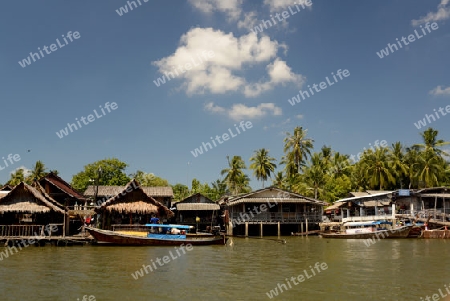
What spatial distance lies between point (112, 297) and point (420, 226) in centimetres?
3344

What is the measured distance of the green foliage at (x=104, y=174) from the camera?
61938mm

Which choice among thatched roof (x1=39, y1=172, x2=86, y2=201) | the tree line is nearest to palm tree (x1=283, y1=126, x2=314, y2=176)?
the tree line

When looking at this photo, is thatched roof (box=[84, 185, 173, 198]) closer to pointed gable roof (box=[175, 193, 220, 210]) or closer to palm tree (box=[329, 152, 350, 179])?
pointed gable roof (box=[175, 193, 220, 210])

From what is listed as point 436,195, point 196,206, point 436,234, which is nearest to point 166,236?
point 196,206

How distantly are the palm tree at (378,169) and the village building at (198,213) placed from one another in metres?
21.7

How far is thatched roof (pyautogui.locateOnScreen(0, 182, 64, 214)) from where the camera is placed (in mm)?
26969

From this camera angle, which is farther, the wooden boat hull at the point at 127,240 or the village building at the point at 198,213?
the village building at the point at 198,213

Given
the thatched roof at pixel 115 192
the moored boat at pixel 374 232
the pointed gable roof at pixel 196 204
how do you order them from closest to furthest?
the moored boat at pixel 374 232, the thatched roof at pixel 115 192, the pointed gable roof at pixel 196 204

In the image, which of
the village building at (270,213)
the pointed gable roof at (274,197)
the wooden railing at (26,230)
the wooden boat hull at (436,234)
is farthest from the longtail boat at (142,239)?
the wooden boat hull at (436,234)

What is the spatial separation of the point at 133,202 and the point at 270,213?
1683cm

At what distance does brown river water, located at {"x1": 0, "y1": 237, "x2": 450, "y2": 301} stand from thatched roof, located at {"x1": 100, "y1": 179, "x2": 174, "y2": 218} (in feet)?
22.9

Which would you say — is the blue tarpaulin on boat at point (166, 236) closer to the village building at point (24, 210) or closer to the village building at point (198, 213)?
the village building at point (24, 210)

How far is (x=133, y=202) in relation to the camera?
30031mm

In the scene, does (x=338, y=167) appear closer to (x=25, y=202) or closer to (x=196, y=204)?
(x=196, y=204)
